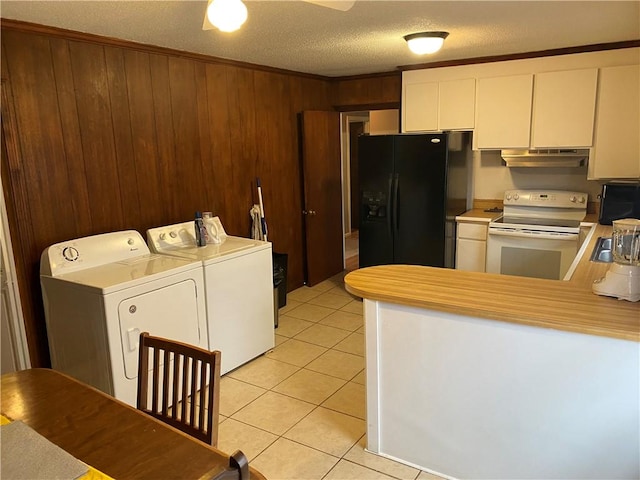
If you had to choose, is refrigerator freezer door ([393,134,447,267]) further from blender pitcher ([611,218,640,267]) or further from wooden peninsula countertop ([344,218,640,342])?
blender pitcher ([611,218,640,267])

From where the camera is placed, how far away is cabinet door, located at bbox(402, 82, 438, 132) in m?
4.68

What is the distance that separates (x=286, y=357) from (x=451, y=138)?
2.47 m

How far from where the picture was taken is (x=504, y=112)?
4332 millimetres

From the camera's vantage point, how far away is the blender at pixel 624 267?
1.94 meters

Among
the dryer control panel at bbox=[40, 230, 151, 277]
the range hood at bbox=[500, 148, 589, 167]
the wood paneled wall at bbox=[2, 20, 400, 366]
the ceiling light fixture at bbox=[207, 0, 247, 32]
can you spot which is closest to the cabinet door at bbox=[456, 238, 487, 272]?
the range hood at bbox=[500, 148, 589, 167]

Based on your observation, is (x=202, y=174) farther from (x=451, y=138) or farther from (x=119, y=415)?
(x=119, y=415)

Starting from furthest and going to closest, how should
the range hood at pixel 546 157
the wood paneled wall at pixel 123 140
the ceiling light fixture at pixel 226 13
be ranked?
the range hood at pixel 546 157 → the wood paneled wall at pixel 123 140 → the ceiling light fixture at pixel 226 13

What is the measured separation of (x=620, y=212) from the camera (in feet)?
12.2

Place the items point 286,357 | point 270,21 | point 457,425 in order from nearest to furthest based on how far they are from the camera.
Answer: point 457,425 → point 270,21 → point 286,357

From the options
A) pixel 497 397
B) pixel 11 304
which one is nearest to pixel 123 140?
pixel 11 304

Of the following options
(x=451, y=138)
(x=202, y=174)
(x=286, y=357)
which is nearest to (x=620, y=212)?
(x=451, y=138)

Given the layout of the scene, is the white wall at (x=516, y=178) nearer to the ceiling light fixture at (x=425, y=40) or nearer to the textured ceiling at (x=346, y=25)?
the textured ceiling at (x=346, y=25)

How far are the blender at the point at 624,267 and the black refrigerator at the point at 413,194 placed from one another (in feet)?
8.06

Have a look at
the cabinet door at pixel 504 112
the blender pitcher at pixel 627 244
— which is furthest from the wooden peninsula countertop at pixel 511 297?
the cabinet door at pixel 504 112
